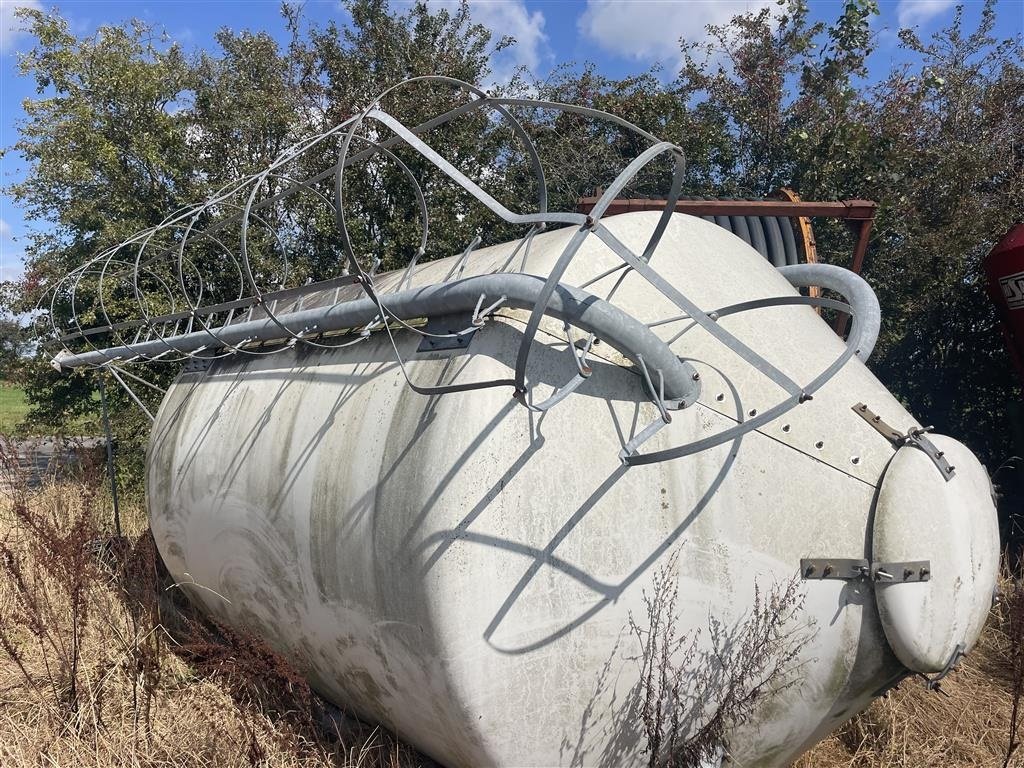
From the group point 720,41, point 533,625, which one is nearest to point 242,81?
point 720,41

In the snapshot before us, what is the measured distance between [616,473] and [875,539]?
921 mm

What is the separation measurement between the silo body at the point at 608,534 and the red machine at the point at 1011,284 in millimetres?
3733

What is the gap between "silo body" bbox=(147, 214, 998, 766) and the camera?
252cm

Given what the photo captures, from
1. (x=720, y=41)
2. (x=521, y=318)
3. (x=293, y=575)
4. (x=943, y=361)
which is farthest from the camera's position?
(x=720, y=41)

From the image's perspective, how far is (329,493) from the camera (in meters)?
3.11

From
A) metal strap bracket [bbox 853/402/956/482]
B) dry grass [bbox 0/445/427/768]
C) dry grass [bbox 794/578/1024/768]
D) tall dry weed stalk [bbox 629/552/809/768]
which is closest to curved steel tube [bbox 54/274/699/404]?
tall dry weed stalk [bbox 629/552/809/768]

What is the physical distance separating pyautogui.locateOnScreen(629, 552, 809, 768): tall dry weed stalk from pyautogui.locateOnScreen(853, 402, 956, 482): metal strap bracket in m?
0.65

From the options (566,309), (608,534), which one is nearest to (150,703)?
(608,534)

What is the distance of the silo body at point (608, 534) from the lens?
8.27 feet

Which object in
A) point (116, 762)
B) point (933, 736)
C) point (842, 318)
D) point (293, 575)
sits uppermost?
point (842, 318)

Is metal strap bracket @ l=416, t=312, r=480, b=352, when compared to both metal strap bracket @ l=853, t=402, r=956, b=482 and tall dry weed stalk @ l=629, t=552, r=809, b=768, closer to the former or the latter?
tall dry weed stalk @ l=629, t=552, r=809, b=768

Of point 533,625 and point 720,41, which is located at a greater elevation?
point 720,41

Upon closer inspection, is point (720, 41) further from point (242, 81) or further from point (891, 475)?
point (891, 475)

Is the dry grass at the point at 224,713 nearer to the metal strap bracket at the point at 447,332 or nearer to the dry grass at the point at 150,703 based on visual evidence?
the dry grass at the point at 150,703
